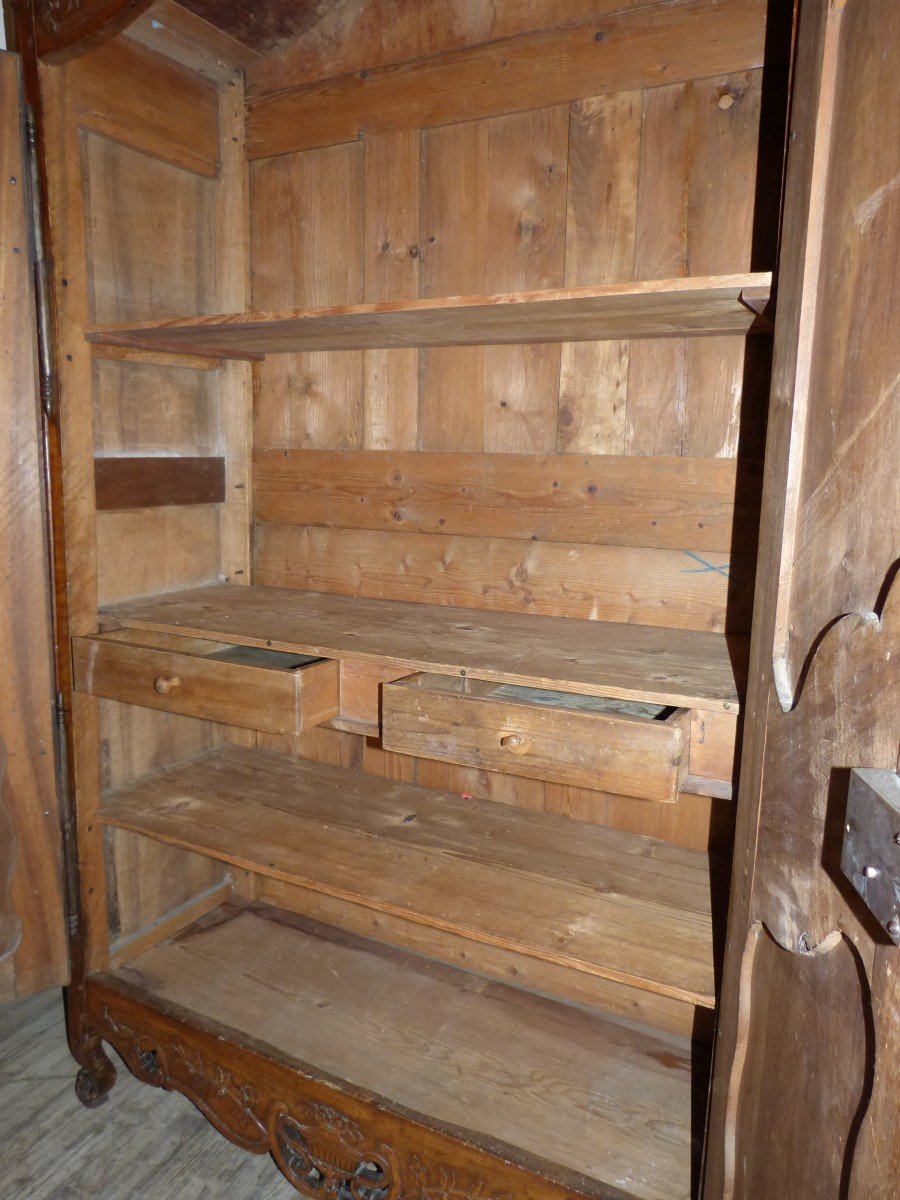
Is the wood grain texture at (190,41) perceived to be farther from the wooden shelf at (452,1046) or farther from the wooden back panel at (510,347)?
the wooden shelf at (452,1046)

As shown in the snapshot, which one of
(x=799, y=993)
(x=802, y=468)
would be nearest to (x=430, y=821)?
(x=799, y=993)

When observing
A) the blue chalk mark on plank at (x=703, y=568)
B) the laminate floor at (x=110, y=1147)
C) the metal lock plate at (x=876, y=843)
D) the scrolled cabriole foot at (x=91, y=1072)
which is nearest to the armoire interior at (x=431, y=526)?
the blue chalk mark on plank at (x=703, y=568)

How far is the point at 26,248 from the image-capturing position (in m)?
1.51

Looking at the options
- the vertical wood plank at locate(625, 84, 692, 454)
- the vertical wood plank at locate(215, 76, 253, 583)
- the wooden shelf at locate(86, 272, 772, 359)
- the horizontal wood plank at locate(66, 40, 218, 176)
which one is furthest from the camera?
the vertical wood plank at locate(215, 76, 253, 583)

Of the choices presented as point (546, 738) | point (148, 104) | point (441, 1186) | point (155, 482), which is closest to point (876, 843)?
point (546, 738)

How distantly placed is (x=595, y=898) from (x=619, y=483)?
31.0 inches

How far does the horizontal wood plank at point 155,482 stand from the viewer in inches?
68.5

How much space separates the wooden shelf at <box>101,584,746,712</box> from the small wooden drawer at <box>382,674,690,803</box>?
0.04 m

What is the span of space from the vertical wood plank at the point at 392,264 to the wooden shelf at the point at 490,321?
8 centimetres

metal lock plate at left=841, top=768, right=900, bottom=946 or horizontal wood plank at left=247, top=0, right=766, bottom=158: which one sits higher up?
horizontal wood plank at left=247, top=0, right=766, bottom=158

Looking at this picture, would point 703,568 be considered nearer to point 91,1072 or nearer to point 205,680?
point 205,680

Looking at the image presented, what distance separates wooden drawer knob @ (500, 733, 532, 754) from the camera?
4.06 feet

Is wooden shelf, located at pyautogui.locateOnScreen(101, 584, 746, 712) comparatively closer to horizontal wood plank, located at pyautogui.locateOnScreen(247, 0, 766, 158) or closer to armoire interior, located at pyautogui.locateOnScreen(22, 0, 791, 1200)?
armoire interior, located at pyautogui.locateOnScreen(22, 0, 791, 1200)

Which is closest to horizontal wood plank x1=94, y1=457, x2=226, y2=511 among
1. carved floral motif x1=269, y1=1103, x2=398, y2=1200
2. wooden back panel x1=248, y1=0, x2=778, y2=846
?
wooden back panel x1=248, y1=0, x2=778, y2=846
